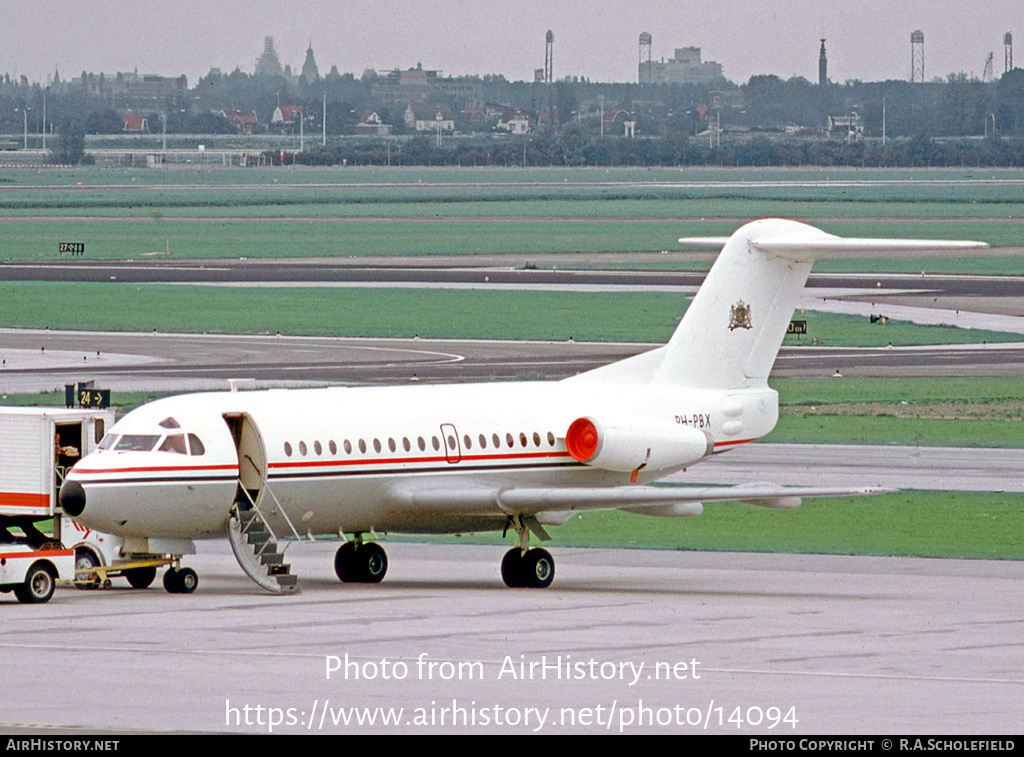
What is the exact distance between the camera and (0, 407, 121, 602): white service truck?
98.1 ft

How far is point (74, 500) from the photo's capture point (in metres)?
29.9

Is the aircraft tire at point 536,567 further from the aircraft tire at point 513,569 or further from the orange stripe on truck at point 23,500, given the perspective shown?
the orange stripe on truck at point 23,500

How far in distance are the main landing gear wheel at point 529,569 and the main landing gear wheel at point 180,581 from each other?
5681 millimetres

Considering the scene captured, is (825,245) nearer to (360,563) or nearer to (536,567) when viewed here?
(536,567)

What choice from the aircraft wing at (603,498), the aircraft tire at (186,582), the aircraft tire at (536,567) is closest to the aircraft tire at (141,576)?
the aircraft tire at (186,582)

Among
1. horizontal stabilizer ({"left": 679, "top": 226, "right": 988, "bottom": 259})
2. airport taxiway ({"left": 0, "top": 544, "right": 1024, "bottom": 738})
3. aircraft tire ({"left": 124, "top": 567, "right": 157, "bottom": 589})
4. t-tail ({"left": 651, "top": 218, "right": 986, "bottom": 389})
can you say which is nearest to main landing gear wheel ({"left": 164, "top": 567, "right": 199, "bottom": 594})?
airport taxiway ({"left": 0, "top": 544, "right": 1024, "bottom": 738})

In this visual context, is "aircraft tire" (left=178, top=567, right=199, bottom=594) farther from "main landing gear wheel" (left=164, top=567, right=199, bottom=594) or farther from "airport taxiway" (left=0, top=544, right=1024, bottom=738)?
"airport taxiway" (left=0, top=544, right=1024, bottom=738)

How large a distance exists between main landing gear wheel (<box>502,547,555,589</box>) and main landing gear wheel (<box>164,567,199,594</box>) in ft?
18.6

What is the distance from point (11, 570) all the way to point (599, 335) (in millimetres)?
55028

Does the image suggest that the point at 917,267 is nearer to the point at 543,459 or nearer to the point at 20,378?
the point at 20,378

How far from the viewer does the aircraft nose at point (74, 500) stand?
98.0 feet

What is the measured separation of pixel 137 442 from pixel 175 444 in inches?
25.6

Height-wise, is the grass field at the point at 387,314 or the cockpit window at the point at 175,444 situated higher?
the cockpit window at the point at 175,444

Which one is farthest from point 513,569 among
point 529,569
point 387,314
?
point 387,314
